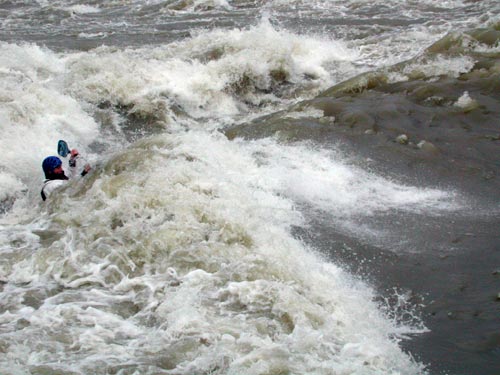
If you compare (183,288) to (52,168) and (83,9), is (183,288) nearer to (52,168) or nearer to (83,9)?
(52,168)

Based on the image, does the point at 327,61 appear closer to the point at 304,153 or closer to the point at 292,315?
the point at 304,153

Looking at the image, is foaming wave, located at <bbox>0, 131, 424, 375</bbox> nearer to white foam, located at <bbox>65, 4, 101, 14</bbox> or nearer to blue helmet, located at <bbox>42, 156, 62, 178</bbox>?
blue helmet, located at <bbox>42, 156, 62, 178</bbox>

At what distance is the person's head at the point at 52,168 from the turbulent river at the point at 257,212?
0.77 ft

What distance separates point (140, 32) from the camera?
1590cm

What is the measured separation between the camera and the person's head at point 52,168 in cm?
670

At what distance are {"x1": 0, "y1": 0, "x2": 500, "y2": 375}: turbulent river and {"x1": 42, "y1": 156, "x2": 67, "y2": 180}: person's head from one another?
0.23 meters

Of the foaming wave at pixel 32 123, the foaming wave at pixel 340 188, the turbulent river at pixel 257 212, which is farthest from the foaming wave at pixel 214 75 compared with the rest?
the foaming wave at pixel 340 188

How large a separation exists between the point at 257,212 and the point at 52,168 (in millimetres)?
2423

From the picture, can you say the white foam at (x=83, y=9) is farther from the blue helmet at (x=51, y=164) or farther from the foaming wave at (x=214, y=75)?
the blue helmet at (x=51, y=164)

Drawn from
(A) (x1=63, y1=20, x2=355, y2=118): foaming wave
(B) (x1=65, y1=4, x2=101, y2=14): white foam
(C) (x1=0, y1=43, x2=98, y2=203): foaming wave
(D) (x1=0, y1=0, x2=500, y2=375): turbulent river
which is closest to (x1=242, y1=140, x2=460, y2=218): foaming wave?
(D) (x1=0, y1=0, x2=500, y2=375): turbulent river

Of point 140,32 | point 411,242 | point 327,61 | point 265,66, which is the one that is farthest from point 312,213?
point 140,32

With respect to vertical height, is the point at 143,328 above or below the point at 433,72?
below

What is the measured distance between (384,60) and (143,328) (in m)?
9.00

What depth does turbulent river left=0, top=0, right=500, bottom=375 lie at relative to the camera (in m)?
4.37
